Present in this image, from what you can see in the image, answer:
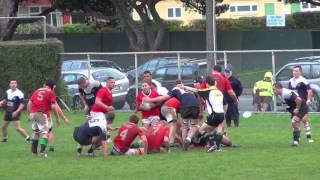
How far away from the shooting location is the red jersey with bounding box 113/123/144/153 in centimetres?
1878

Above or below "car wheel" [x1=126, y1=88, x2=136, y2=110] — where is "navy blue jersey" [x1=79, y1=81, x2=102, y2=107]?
above

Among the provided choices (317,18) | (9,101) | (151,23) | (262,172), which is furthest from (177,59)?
(317,18)

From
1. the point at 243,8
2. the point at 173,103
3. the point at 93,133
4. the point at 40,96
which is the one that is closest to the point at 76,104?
the point at 40,96

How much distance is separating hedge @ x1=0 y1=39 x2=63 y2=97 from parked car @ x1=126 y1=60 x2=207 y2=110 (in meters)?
2.97

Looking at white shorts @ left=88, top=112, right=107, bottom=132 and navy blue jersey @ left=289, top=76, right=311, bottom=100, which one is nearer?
white shorts @ left=88, top=112, right=107, bottom=132

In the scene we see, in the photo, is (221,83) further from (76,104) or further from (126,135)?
(76,104)

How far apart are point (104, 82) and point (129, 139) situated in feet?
43.5

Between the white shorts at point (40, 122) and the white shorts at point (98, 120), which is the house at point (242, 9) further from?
the white shorts at point (98, 120)

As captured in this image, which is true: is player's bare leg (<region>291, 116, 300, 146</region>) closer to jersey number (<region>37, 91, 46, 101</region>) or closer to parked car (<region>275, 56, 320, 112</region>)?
jersey number (<region>37, 91, 46, 101</region>)

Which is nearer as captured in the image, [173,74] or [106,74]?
[173,74]

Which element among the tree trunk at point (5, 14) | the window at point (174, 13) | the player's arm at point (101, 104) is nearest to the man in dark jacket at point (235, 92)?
the player's arm at point (101, 104)

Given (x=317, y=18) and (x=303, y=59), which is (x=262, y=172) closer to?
(x=303, y=59)

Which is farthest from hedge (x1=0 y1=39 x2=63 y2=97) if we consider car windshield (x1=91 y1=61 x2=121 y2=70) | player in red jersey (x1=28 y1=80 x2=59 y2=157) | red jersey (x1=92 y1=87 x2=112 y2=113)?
red jersey (x1=92 y1=87 x2=112 y2=113)

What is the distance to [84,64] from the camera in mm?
34438
